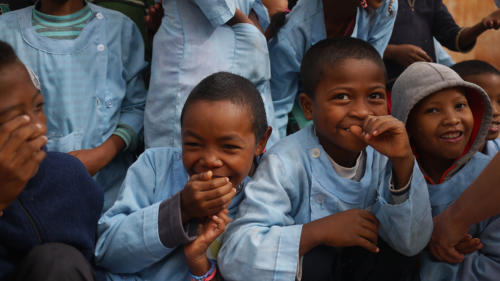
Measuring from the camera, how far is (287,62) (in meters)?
2.31

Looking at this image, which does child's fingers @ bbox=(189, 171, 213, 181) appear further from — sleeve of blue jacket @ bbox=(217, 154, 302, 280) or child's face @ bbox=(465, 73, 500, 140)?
child's face @ bbox=(465, 73, 500, 140)

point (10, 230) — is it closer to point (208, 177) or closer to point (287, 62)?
point (208, 177)

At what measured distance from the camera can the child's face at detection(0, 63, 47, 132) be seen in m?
1.20

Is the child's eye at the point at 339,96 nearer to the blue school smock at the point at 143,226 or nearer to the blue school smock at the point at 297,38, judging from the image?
the blue school smock at the point at 143,226

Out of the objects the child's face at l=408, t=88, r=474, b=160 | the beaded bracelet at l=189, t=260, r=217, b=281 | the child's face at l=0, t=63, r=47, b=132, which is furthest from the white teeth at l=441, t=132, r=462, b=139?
the child's face at l=0, t=63, r=47, b=132

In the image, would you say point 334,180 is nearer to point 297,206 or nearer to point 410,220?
point 297,206

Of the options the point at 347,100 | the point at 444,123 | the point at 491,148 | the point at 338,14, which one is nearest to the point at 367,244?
the point at 347,100

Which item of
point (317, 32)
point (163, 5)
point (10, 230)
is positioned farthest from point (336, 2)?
point (10, 230)

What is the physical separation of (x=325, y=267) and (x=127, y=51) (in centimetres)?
125

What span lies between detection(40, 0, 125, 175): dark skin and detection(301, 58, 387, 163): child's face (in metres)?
0.82

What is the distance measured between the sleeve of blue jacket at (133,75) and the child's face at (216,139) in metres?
0.57

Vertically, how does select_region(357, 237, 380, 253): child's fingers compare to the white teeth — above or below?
below

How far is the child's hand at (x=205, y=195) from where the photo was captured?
136 centimetres

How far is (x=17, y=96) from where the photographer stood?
4.00 ft
